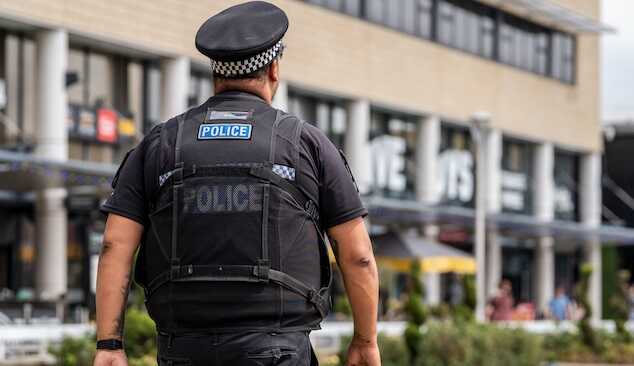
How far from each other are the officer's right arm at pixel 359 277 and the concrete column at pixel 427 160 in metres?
41.0

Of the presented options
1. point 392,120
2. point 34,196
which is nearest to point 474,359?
point 34,196

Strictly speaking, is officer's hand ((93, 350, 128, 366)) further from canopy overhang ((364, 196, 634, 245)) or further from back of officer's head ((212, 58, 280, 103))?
canopy overhang ((364, 196, 634, 245))

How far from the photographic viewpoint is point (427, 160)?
45.4 meters

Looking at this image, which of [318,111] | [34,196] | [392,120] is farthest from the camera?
[392,120]

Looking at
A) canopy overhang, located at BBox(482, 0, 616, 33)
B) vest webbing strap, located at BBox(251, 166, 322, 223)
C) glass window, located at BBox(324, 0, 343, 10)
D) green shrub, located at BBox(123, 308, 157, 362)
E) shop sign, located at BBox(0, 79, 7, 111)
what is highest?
canopy overhang, located at BBox(482, 0, 616, 33)

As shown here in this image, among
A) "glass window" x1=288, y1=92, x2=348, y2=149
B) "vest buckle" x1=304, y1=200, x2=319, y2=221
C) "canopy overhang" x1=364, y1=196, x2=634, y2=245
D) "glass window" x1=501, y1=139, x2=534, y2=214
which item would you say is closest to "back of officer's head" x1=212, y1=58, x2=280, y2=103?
"vest buckle" x1=304, y1=200, x2=319, y2=221

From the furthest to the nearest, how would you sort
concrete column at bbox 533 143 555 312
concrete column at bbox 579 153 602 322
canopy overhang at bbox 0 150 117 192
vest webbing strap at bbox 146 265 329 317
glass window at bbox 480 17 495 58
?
1. concrete column at bbox 579 153 602 322
2. concrete column at bbox 533 143 555 312
3. glass window at bbox 480 17 495 58
4. canopy overhang at bbox 0 150 117 192
5. vest webbing strap at bbox 146 265 329 317

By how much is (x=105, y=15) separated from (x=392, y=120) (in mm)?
14994

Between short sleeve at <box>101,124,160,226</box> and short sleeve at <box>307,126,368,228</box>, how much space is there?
472 mm

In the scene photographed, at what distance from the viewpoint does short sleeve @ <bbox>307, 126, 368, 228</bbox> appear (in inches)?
157

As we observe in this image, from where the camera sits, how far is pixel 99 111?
107ft

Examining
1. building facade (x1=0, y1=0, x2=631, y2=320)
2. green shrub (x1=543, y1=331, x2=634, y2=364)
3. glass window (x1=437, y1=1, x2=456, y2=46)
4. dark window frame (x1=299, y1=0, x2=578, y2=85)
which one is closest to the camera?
green shrub (x1=543, y1=331, x2=634, y2=364)

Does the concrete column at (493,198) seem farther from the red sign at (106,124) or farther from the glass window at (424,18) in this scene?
the red sign at (106,124)

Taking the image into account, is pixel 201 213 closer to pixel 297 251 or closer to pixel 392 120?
pixel 297 251
